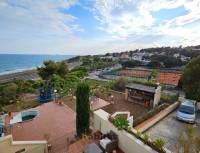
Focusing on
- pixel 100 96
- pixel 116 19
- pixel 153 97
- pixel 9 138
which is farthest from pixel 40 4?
pixel 153 97

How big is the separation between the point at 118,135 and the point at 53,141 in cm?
522

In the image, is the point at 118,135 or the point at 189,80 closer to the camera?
the point at 118,135

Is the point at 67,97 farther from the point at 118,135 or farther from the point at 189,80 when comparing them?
the point at 189,80

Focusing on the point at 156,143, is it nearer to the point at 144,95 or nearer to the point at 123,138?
the point at 123,138

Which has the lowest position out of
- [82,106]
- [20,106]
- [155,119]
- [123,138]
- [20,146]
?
[20,106]

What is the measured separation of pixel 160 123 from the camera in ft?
44.3

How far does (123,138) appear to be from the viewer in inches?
305

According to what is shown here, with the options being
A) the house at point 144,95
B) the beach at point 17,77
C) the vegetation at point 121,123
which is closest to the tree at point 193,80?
the house at point 144,95

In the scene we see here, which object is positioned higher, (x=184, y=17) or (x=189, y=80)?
(x=184, y=17)

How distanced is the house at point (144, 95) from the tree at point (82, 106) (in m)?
9.31

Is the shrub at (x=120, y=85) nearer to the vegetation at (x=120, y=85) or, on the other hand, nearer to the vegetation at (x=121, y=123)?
the vegetation at (x=120, y=85)

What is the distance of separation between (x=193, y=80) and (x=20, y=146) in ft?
56.7

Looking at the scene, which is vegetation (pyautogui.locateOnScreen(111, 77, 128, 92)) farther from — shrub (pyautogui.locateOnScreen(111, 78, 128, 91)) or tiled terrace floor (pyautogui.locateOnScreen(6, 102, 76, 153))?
tiled terrace floor (pyautogui.locateOnScreen(6, 102, 76, 153))

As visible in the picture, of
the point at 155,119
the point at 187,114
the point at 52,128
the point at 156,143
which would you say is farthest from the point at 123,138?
the point at 187,114
